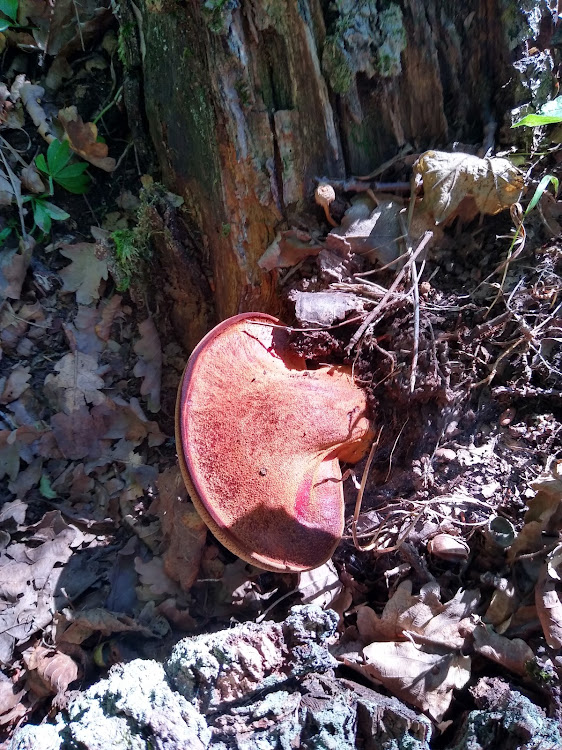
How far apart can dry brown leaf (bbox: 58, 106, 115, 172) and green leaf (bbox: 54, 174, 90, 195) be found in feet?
0.41

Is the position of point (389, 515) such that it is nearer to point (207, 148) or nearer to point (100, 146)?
point (207, 148)

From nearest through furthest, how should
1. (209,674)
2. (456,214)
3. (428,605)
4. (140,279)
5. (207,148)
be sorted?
(209,674), (428,605), (456,214), (207,148), (140,279)

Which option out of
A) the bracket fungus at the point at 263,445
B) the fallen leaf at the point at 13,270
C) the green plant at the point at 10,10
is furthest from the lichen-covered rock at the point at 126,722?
the green plant at the point at 10,10

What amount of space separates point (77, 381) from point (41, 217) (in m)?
1.12

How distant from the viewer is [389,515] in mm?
2764

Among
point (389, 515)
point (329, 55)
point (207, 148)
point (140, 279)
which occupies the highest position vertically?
point (329, 55)

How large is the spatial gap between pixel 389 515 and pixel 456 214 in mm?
1529

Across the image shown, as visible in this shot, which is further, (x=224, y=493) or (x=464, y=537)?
(x=464, y=537)

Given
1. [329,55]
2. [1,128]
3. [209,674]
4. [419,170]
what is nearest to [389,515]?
[209,674]

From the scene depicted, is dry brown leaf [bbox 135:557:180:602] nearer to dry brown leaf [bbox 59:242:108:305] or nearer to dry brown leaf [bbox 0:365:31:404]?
dry brown leaf [bbox 0:365:31:404]

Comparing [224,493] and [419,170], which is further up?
[419,170]

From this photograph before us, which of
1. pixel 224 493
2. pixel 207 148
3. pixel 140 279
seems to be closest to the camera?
pixel 224 493

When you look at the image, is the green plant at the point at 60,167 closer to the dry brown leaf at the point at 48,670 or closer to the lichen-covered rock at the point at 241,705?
the dry brown leaf at the point at 48,670

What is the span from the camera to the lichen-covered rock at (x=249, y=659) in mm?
2111
